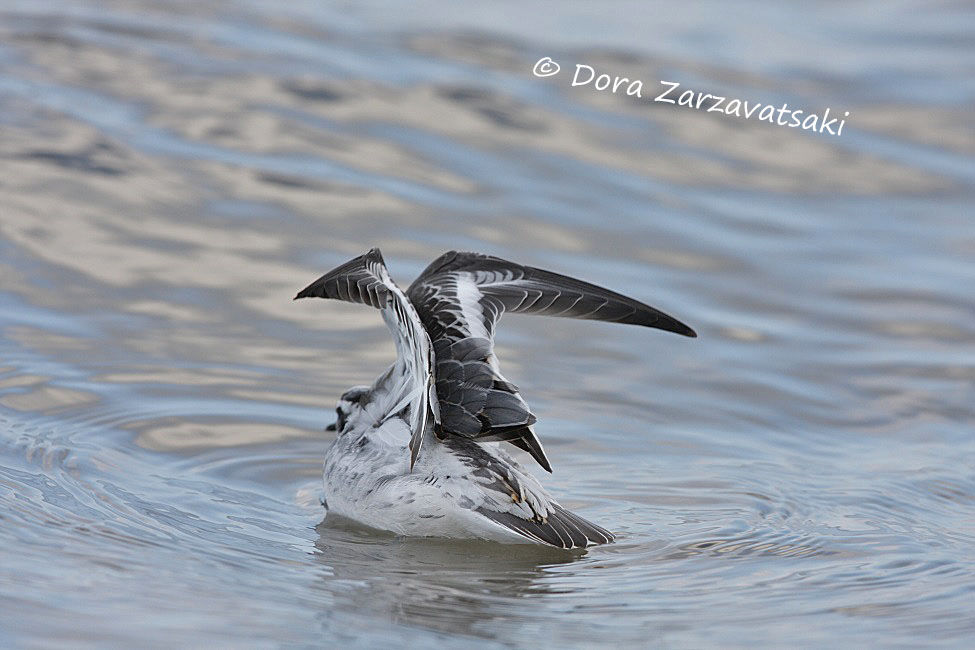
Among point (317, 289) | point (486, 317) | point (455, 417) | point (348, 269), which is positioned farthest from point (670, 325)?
point (317, 289)

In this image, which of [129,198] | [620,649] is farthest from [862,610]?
[129,198]

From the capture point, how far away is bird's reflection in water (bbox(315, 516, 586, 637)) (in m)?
5.25

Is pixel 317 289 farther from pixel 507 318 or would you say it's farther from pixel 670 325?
pixel 507 318

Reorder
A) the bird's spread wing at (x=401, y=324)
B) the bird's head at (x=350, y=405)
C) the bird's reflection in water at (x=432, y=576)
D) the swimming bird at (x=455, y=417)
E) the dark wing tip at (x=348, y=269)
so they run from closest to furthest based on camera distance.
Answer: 1. the bird's reflection in water at (x=432, y=576)
2. the bird's spread wing at (x=401, y=324)
3. the swimming bird at (x=455, y=417)
4. the dark wing tip at (x=348, y=269)
5. the bird's head at (x=350, y=405)

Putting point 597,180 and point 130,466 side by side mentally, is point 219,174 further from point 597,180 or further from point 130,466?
point 130,466

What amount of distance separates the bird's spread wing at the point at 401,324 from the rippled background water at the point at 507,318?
65cm

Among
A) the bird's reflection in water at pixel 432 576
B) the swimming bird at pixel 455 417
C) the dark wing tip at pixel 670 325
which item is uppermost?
the dark wing tip at pixel 670 325

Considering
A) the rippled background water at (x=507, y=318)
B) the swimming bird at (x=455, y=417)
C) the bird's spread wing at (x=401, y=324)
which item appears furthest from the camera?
the swimming bird at (x=455, y=417)

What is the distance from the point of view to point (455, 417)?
19.6 ft

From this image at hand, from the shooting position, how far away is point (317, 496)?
6973 millimetres

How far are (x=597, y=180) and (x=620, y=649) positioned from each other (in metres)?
8.17

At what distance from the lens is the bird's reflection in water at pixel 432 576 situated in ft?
17.2

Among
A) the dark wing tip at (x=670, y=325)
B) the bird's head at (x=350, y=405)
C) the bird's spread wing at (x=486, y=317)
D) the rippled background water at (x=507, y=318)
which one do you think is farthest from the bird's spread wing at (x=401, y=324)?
the dark wing tip at (x=670, y=325)

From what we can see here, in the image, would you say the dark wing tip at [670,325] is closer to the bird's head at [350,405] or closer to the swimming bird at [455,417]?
the swimming bird at [455,417]
